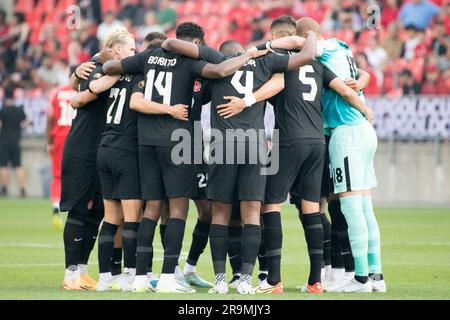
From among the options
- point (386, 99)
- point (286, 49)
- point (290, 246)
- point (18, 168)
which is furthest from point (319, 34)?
point (18, 168)

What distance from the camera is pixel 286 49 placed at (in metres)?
10.4

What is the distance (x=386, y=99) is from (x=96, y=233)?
44.4 feet

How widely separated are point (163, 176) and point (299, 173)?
137cm

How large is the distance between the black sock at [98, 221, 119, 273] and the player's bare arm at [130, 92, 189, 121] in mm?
1300

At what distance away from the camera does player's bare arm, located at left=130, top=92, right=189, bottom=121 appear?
33.6ft

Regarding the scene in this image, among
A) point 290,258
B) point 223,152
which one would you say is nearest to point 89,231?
point 223,152

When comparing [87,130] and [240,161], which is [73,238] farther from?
[240,161]

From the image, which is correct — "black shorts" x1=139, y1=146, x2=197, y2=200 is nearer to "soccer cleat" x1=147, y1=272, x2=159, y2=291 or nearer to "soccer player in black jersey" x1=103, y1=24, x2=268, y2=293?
"soccer player in black jersey" x1=103, y1=24, x2=268, y2=293

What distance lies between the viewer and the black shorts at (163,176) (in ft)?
33.7

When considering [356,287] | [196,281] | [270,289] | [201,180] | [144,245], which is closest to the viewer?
[270,289]

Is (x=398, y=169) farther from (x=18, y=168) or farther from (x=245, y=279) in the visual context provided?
(x=245, y=279)

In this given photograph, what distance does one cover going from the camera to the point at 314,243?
1037 cm

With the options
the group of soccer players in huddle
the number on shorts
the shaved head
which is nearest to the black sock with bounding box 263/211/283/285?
the group of soccer players in huddle

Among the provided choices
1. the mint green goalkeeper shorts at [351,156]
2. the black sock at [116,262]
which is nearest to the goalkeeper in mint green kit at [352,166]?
the mint green goalkeeper shorts at [351,156]
